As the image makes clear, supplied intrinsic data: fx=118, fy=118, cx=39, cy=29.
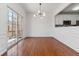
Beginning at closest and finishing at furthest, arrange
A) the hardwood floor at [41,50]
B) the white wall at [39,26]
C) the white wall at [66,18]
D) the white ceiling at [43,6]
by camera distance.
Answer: the hardwood floor at [41,50]
the white ceiling at [43,6]
the white wall at [66,18]
the white wall at [39,26]

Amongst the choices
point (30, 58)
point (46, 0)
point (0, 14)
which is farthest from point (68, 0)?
point (0, 14)

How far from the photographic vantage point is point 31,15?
1288cm

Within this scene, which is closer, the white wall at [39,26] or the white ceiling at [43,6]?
the white ceiling at [43,6]

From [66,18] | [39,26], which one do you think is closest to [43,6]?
[66,18]

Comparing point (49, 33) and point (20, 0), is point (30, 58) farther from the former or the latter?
point (49, 33)

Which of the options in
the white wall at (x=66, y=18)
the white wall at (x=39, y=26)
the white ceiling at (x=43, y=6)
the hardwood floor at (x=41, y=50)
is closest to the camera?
the hardwood floor at (x=41, y=50)

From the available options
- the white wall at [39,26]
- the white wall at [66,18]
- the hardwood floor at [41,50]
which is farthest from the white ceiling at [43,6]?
the hardwood floor at [41,50]

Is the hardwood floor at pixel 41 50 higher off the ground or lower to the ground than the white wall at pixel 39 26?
lower

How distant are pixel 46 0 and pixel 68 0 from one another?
0.50 meters

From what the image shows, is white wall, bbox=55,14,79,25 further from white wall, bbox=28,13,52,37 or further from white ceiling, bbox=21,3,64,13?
white ceiling, bbox=21,3,64,13

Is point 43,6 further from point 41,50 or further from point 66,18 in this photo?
point 41,50

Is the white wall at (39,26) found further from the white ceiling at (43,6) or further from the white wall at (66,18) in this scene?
the white ceiling at (43,6)

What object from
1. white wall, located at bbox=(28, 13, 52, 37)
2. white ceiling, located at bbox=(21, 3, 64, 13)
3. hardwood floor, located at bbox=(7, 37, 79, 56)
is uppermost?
white ceiling, located at bbox=(21, 3, 64, 13)

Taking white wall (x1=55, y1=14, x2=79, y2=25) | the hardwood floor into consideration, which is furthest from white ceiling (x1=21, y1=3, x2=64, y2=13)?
the hardwood floor
